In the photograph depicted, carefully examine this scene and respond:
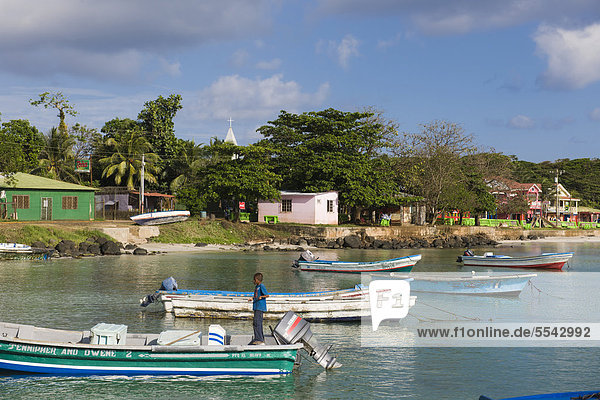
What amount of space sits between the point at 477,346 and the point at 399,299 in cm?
399

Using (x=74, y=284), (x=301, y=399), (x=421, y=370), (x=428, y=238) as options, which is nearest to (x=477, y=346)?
(x=421, y=370)

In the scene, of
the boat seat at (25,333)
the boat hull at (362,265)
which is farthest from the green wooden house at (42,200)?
the boat seat at (25,333)

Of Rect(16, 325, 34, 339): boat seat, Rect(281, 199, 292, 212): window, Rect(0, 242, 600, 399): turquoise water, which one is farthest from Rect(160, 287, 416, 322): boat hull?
Rect(281, 199, 292, 212): window

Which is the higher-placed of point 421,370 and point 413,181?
point 413,181

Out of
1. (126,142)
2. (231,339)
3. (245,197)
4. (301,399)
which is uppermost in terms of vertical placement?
(126,142)

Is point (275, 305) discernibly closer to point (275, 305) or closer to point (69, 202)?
point (275, 305)

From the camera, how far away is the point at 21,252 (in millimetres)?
39062

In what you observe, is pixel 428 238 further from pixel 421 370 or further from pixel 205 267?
pixel 421 370

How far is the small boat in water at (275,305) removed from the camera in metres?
20.6

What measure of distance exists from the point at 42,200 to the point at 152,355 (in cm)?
4153

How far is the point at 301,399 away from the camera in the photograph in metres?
13.6

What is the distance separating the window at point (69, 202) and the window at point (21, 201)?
122 inches

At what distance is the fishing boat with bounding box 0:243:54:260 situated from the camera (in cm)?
3859

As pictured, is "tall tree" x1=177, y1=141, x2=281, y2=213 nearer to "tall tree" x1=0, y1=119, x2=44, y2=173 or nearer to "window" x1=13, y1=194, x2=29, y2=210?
"window" x1=13, y1=194, x2=29, y2=210
